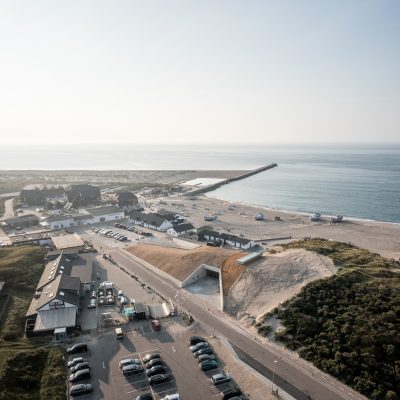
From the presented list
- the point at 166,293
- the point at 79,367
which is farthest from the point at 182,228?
the point at 79,367

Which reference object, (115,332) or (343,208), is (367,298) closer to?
(115,332)

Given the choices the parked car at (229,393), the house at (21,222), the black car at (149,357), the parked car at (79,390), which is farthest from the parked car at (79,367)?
the house at (21,222)

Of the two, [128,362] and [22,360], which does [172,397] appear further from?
[22,360]

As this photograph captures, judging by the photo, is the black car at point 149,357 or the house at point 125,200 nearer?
the black car at point 149,357

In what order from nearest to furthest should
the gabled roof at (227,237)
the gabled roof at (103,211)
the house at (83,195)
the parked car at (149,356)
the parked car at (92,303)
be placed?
the parked car at (149,356) → the parked car at (92,303) → the gabled roof at (227,237) → the gabled roof at (103,211) → the house at (83,195)

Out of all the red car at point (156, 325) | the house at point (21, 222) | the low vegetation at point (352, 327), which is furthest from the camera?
the house at point (21, 222)

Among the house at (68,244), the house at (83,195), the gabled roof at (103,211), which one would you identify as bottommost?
the house at (68,244)

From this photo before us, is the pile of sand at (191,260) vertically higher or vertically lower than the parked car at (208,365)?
higher

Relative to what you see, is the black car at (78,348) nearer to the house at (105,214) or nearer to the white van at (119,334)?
the white van at (119,334)

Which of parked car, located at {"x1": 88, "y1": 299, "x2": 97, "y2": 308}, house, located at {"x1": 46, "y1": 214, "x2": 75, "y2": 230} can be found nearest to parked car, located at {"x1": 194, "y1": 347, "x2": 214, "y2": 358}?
parked car, located at {"x1": 88, "y1": 299, "x2": 97, "y2": 308}
